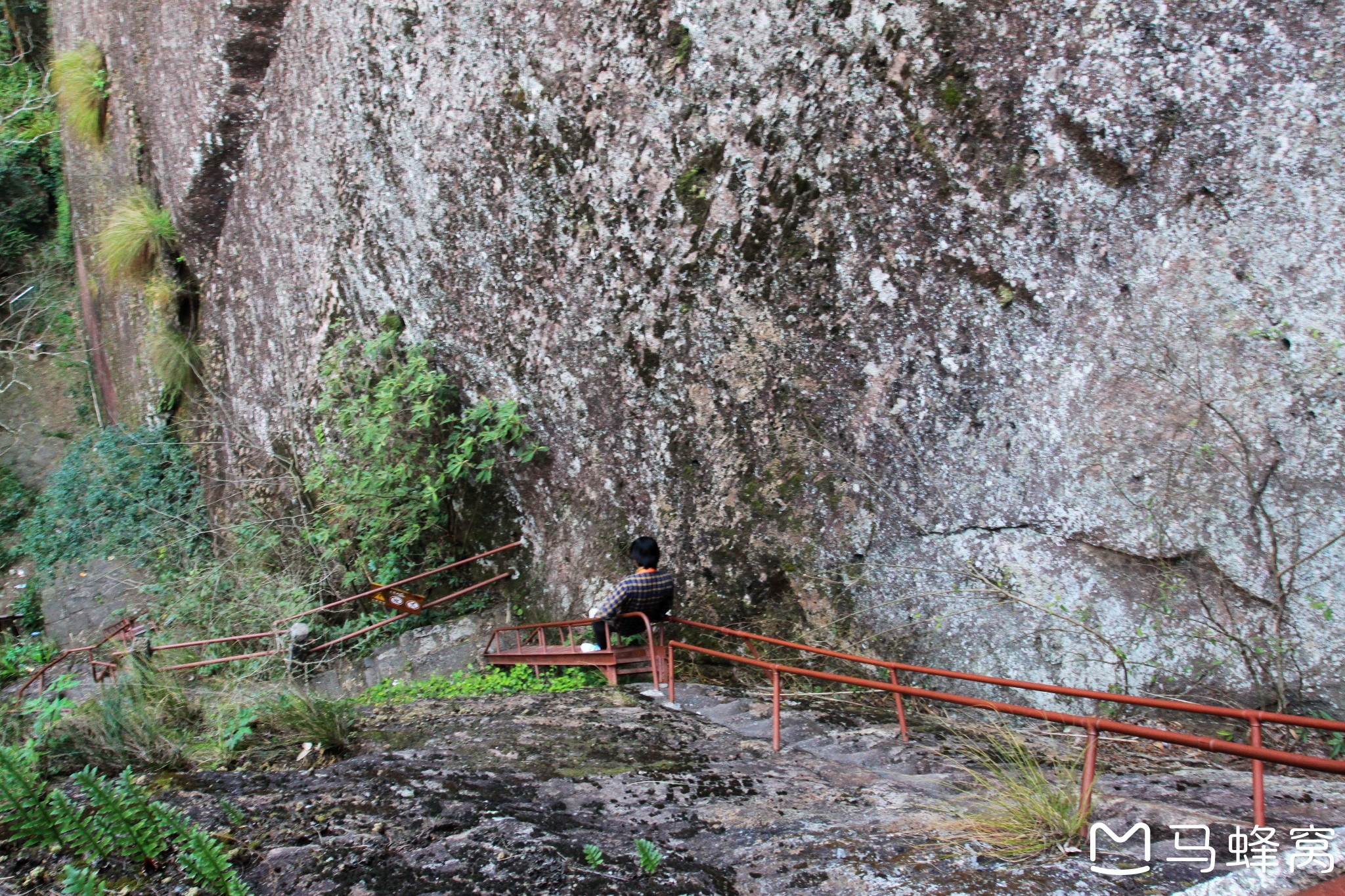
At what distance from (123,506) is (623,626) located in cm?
970

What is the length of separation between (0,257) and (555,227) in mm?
13839

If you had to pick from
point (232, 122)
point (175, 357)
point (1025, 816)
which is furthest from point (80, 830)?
point (175, 357)

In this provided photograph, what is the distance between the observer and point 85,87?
12656mm

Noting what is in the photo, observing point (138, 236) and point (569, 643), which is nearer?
point (569, 643)

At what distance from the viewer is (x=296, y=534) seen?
9867 mm

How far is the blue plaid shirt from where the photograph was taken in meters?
5.93

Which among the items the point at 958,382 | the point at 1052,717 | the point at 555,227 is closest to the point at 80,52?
the point at 555,227

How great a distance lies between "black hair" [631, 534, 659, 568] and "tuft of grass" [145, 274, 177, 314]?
9089mm

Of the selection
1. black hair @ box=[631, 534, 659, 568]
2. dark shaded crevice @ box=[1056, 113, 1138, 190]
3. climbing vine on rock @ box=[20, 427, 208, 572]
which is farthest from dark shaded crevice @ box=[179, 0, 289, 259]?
dark shaded crevice @ box=[1056, 113, 1138, 190]

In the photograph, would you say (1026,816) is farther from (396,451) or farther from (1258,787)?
(396,451)

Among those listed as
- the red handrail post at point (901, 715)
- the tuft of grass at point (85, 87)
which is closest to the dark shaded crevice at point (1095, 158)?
the red handrail post at point (901, 715)

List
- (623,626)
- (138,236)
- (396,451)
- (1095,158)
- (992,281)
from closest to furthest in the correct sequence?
(1095,158)
(992,281)
(623,626)
(396,451)
(138,236)

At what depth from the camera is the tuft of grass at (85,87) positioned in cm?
1255

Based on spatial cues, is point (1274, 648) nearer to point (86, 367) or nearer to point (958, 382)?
point (958, 382)
